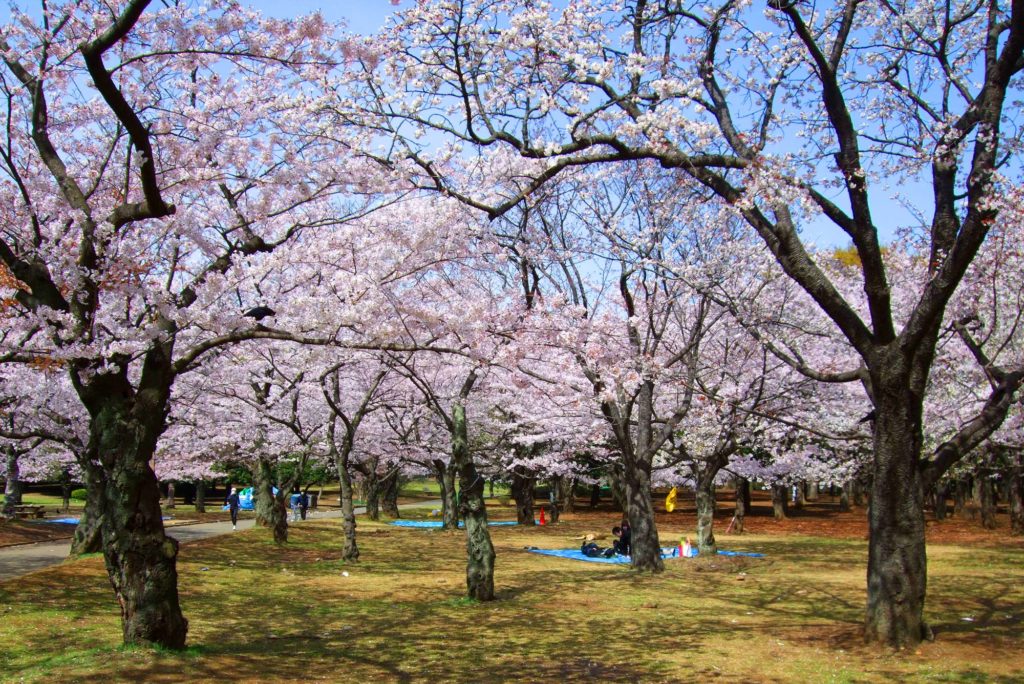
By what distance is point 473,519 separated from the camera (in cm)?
1301

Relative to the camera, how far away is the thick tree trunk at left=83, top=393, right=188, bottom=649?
804 centimetres

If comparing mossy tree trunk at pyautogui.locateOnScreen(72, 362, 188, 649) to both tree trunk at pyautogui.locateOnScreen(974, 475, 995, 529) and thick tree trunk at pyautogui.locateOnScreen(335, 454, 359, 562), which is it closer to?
thick tree trunk at pyautogui.locateOnScreen(335, 454, 359, 562)

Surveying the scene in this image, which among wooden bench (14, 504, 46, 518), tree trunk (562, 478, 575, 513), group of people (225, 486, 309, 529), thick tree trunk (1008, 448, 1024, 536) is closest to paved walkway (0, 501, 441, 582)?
group of people (225, 486, 309, 529)

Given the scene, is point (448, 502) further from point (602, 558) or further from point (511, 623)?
point (511, 623)

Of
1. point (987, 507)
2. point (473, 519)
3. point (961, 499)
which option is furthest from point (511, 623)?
point (961, 499)

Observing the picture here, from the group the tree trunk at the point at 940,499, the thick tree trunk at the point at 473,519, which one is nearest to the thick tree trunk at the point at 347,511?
the thick tree trunk at the point at 473,519

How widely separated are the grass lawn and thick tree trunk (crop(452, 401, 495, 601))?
0.38 meters

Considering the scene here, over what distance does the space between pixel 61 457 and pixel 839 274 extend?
99.2 feet

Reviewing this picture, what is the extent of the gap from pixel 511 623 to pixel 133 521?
222 inches

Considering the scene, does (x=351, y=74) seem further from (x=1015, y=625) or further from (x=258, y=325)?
(x=1015, y=625)

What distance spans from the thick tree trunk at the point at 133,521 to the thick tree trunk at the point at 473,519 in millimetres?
5401

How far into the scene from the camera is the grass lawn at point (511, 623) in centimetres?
814

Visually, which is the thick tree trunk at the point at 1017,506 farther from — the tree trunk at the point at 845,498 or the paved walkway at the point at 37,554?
the paved walkway at the point at 37,554

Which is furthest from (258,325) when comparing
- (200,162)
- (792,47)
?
(792,47)
